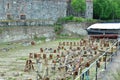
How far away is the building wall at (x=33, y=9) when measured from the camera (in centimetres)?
4712

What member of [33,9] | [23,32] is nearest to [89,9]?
[33,9]

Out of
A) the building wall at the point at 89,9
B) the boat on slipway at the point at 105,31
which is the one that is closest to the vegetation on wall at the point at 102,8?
the building wall at the point at 89,9

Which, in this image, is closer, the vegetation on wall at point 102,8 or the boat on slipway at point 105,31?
the boat on slipway at point 105,31

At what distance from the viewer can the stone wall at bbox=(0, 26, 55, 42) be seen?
37062 mm

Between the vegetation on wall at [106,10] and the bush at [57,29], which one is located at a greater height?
the vegetation on wall at [106,10]

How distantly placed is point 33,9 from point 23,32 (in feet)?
30.9

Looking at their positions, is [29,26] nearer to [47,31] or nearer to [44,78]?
[47,31]

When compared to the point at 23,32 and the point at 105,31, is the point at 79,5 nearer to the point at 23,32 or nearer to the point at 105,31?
the point at 105,31

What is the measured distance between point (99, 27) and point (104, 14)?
44.7 ft

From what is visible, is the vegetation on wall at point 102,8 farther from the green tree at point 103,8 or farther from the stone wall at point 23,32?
the stone wall at point 23,32

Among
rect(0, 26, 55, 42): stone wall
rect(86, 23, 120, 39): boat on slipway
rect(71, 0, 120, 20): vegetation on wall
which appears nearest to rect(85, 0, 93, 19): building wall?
rect(71, 0, 120, 20): vegetation on wall

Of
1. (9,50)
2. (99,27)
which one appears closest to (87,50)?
(9,50)

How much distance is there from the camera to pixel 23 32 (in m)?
39.7

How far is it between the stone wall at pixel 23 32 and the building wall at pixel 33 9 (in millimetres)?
4746
